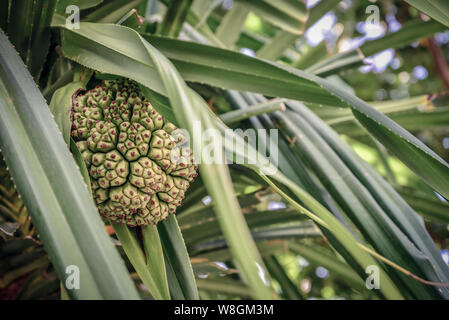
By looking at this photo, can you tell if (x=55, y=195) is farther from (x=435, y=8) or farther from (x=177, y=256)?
(x=435, y=8)

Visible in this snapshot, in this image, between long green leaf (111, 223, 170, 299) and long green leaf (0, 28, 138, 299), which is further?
long green leaf (111, 223, 170, 299)

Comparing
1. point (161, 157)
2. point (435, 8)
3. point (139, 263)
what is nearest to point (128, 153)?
point (161, 157)

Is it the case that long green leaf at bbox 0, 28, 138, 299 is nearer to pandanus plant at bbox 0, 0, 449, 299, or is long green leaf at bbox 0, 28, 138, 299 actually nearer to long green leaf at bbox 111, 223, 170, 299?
pandanus plant at bbox 0, 0, 449, 299

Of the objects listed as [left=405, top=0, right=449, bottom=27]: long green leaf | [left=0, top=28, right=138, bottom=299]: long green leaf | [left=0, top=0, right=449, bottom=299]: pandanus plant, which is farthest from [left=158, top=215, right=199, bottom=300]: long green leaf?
[left=405, top=0, right=449, bottom=27]: long green leaf

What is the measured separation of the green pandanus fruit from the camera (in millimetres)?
485

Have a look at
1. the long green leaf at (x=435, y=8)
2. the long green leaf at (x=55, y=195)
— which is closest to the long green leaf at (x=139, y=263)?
the long green leaf at (x=55, y=195)

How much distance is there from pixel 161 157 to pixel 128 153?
4 centimetres

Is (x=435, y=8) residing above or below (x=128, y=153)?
above

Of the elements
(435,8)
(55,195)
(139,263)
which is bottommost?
(139,263)

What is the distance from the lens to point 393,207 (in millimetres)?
562

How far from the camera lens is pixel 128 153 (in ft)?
1.59

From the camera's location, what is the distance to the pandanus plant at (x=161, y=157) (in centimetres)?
34

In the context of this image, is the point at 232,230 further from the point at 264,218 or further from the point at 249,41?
the point at 249,41
